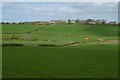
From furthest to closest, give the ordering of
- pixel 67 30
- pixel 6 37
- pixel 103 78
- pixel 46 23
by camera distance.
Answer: pixel 46 23, pixel 67 30, pixel 6 37, pixel 103 78

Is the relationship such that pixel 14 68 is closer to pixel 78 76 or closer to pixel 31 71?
pixel 31 71

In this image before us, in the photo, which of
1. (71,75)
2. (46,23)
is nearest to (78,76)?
(71,75)

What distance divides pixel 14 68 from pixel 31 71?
1565 mm

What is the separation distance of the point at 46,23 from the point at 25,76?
80279mm

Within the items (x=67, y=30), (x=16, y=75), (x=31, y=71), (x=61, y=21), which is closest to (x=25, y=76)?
(x=16, y=75)

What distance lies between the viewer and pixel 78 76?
1659cm

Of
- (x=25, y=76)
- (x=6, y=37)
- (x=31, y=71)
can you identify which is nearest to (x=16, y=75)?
(x=25, y=76)

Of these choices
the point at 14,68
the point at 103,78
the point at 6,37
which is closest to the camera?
the point at 103,78

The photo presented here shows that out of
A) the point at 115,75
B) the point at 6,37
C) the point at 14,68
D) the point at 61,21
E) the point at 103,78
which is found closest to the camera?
the point at 103,78

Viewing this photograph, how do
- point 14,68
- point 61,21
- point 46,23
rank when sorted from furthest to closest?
1. point 61,21
2. point 46,23
3. point 14,68

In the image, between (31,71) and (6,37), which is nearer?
(31,71)

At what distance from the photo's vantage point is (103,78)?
53.1 ft

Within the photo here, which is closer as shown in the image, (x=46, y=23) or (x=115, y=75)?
(x=115, y=75)

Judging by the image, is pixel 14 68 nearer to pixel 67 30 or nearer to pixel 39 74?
pixel 39 74
